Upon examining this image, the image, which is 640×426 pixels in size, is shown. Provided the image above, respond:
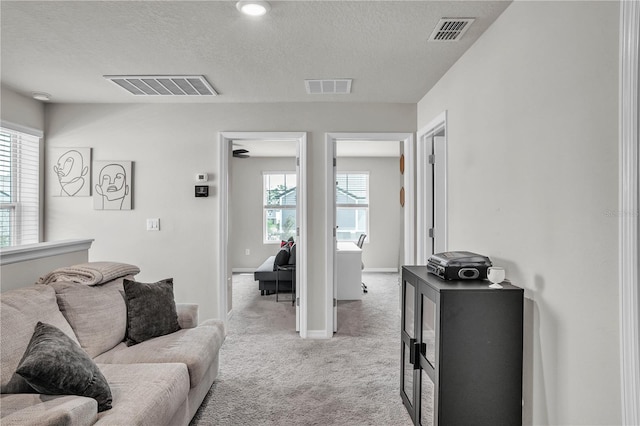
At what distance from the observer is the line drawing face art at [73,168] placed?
4.02 metres

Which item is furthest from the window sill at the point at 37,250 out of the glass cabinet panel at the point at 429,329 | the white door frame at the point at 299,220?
the glass cabinet panel at the point at 429,329

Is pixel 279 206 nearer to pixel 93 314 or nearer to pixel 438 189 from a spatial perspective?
pixel 438 189

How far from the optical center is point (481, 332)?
73.6 inches

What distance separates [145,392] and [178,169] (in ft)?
8.84

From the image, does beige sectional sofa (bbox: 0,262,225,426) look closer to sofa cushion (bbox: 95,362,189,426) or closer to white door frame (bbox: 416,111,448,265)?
sofa cushion (bbox: 95,362,189,426)

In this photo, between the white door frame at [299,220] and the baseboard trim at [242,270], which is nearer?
the white door frame at [299,220]

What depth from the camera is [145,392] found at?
5.96 feet

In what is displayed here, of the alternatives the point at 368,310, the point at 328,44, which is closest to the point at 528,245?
the point at 328,44

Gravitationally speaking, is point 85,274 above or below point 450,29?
below

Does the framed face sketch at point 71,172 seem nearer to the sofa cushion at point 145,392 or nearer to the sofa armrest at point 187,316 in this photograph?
the sofa armrest at point 187,316

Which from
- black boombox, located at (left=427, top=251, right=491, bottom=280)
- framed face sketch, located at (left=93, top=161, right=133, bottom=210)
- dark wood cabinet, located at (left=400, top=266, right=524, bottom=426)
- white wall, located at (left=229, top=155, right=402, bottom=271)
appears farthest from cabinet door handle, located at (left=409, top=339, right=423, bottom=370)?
white wall, located at (left=229, top=155, right=402, bottom=271)

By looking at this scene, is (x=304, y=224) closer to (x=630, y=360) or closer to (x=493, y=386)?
(x=493, y=386)

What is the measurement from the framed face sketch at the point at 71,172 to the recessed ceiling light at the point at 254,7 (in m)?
2.85


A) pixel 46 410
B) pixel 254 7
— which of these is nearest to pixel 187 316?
pixel 46 410
